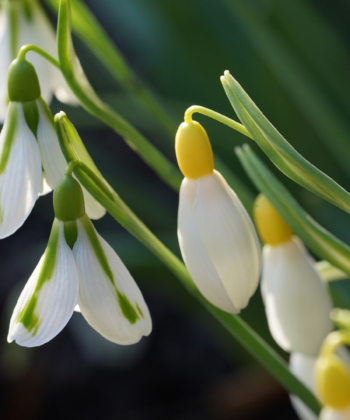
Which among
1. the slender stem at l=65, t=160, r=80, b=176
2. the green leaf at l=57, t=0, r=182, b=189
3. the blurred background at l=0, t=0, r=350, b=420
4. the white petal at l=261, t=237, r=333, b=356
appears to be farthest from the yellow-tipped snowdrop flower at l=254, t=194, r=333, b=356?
the blurred background at l=0, t=0, r=350, b=420

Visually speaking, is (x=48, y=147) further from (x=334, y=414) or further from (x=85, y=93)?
(x=334, y=414)

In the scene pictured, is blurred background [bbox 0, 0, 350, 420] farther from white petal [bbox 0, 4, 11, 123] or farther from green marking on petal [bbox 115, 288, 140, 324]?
green marking on petal [bbox 115, 288, 140, 324]

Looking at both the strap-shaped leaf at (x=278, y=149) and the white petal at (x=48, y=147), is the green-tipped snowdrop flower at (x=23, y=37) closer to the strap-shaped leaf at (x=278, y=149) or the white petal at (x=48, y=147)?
the white petal at (x=48, y=147)

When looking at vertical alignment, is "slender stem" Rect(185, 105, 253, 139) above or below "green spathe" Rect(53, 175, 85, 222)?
below

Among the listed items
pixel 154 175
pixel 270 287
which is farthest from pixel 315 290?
pixel 154 175

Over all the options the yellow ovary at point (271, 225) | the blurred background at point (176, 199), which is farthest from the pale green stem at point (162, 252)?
the blurred background at point (176, 199)

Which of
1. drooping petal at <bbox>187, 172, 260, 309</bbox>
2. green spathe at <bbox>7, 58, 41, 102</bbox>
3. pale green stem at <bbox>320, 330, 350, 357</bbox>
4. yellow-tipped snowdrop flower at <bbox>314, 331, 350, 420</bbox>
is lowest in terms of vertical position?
yellow-tipped snowdrop flower at <bbox>314, 331, 350, 420</bbox>
